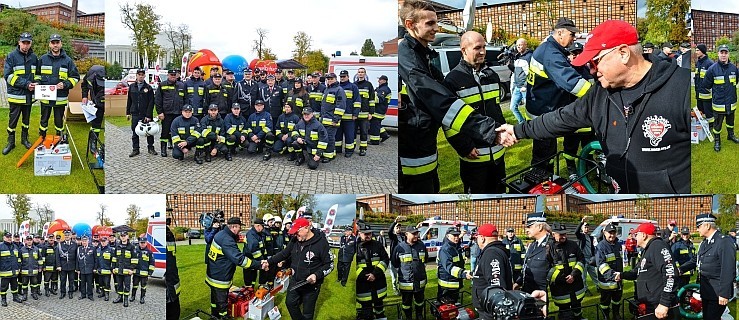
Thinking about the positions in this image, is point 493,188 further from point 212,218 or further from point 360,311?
point 212,218

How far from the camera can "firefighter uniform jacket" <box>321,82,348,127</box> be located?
570cm

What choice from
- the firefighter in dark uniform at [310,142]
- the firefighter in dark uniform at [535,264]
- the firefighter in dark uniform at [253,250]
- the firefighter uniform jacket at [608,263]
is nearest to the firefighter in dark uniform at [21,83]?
the firefighter in dark uniform at [253,250]

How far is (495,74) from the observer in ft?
16.9

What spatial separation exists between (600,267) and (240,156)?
11.1 ft

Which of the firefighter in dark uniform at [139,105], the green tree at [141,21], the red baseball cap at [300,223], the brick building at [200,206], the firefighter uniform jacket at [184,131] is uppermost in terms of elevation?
the green tree at [141,21]

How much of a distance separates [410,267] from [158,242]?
224 cm

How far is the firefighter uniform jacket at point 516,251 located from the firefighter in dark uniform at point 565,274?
0.24 meters

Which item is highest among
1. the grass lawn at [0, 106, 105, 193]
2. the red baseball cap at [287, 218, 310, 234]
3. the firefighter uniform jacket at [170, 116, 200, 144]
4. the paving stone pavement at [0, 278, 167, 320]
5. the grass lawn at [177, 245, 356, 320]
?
the firefighter uniform jacket at [170, 116, 200, 144]

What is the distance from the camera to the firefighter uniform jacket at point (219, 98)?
5699mm

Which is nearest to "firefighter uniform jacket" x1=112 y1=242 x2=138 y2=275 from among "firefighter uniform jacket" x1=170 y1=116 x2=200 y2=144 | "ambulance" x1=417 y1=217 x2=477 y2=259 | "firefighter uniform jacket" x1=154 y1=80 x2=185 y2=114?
"firefighter uniform jacket" x1=170 y1=116 x2=200 y2=144

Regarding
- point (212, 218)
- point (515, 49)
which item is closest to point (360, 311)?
point (212, 218)

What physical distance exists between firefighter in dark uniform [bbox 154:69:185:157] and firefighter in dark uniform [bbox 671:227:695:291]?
455cm

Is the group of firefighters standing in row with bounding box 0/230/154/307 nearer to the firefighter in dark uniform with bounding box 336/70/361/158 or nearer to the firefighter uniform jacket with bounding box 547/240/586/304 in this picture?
the firefighter in dark uniform with bounding box 336/70/361/158

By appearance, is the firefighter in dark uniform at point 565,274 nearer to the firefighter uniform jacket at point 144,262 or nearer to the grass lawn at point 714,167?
the grass lawn at point 714,167
